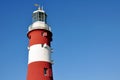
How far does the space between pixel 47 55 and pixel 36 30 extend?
288 cm

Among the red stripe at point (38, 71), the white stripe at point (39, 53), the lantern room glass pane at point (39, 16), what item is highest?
the lantern room glass pane at point (39, 16)

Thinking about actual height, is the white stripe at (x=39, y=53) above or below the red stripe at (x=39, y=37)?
below

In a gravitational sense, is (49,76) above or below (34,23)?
below

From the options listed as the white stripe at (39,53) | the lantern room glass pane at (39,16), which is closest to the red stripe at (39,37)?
the white stripe at (39,53)

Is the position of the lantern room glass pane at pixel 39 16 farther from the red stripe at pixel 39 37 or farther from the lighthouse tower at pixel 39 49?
the red stripe at pixel 39 37

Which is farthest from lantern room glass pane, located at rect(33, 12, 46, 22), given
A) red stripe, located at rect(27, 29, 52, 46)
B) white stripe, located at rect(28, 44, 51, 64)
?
white stripe, located at rect(28, 44, 51, 64)

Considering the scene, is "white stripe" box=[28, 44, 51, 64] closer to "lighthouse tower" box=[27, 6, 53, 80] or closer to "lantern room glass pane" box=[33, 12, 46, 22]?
"lighthouse tower" box=[27, 6, 53, 80]

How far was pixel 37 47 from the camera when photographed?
26141mm

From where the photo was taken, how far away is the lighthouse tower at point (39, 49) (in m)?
25.6

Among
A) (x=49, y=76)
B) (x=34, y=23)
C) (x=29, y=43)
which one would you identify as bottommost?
(x=49, y=76)

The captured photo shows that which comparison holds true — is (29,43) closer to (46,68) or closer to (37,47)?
(37,47)

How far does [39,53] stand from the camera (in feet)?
84.8

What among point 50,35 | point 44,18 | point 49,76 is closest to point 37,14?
point 44,18

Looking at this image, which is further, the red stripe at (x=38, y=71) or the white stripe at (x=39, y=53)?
the white stripe at (x=39, y=53)
